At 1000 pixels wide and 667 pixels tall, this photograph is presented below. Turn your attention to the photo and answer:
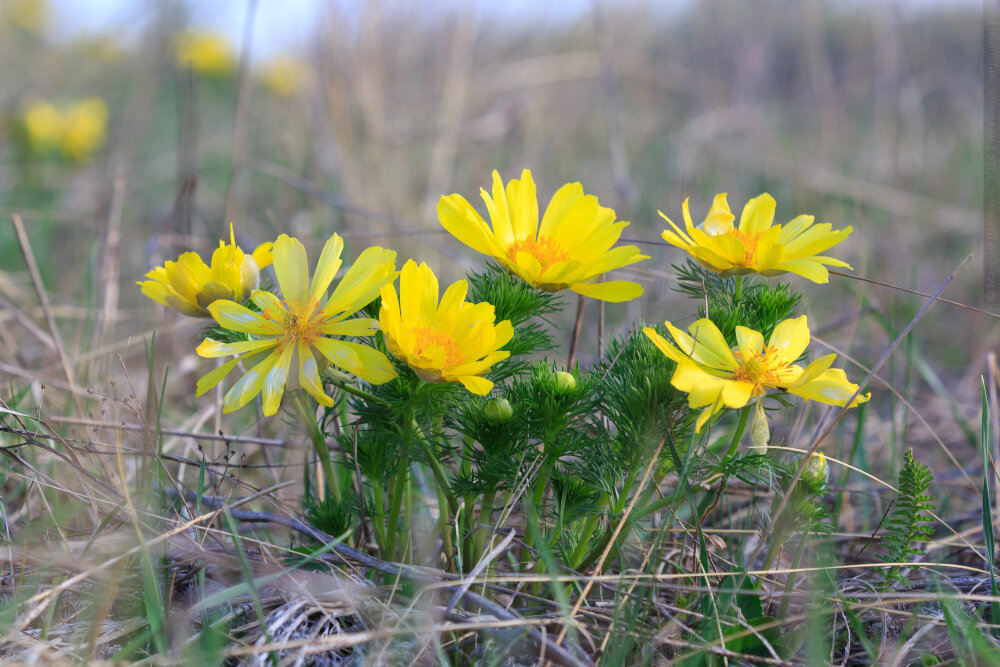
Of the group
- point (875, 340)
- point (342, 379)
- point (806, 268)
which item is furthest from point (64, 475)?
point (875, 340)

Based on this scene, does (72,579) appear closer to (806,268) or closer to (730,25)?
(806,268)

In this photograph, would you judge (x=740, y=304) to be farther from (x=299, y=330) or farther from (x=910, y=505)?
(x=299, y=330)

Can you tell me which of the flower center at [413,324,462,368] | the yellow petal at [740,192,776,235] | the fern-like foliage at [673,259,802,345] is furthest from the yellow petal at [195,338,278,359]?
the yellow petal at [740,192,776,235]

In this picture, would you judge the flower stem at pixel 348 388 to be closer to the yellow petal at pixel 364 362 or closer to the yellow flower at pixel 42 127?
the yellow petal at pixel 364 362

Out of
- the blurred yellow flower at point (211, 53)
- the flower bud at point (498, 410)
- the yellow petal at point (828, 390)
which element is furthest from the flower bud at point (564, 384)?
the blurred yellow flower at point (211, 53)

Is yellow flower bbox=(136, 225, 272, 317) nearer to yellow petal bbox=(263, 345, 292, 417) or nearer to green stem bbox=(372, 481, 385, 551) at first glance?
yellow petal bbox=(263, 345, 292, 417)
